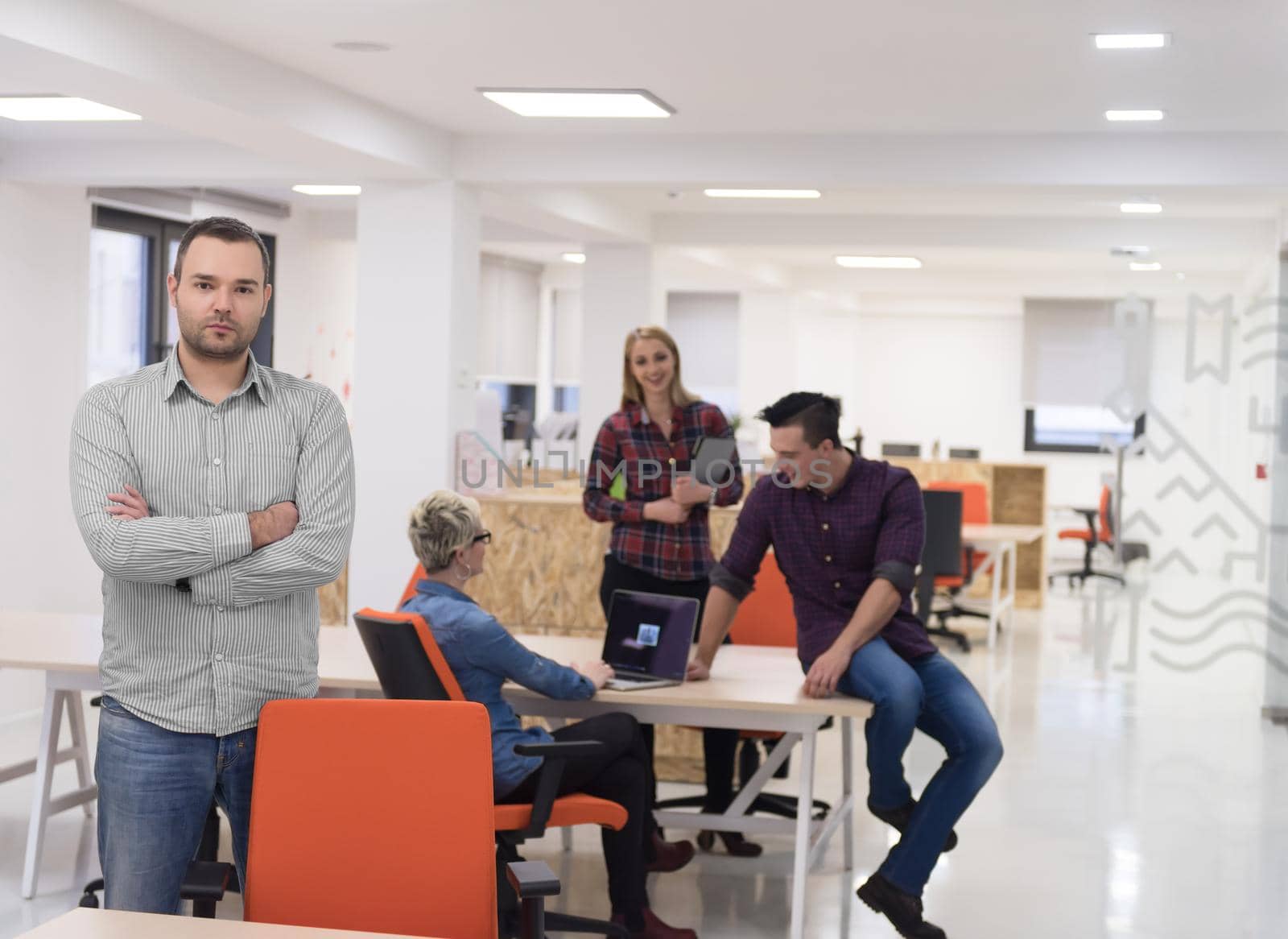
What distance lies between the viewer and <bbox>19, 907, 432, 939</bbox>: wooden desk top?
5.99 ft

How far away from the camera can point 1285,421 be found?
7414 mm

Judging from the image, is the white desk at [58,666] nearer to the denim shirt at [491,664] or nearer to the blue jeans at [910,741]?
the denim shirt at [491,664]

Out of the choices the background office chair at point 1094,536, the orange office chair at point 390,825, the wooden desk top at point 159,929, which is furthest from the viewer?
the background office chair at point 1094,536

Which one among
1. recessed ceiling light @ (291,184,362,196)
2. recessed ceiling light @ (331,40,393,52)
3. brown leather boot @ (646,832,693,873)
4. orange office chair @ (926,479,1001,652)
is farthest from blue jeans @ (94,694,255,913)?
orange office chair @ (926,479,1001,652)

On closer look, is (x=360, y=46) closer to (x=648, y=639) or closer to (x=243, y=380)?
(x=648, y=639)

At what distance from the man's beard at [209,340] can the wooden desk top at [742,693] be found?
171 centimetres

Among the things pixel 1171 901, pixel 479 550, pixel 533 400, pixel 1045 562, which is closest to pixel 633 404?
pixel 479 550

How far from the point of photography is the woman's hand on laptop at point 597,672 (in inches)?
146

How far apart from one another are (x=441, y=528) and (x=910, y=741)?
51.5 inches

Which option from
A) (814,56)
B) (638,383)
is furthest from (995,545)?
(638,383)

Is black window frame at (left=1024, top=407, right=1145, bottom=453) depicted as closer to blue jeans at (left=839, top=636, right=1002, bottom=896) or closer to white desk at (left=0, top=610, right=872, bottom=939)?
white desk at (left=0, top=610, right=872, bottom=939)

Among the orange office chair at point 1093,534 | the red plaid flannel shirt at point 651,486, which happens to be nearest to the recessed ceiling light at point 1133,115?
the red plaid flannel shirt at point 651,486

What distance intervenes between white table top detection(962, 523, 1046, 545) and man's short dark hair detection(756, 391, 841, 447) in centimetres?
562

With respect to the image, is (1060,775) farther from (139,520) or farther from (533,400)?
(533,400)
